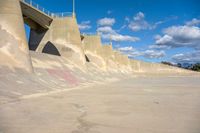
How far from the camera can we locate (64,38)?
36.1 metres

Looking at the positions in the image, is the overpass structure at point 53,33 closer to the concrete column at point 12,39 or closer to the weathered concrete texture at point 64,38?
the weathered concrete texture at point 64,38

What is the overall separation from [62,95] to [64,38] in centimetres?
2308

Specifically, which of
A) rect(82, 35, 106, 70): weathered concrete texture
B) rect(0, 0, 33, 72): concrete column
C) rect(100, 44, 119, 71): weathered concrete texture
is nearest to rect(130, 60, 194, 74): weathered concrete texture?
rect(100, 44, 119, 71): weathered concrete texture

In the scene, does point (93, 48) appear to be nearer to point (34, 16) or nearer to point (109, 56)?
point (109, 56)

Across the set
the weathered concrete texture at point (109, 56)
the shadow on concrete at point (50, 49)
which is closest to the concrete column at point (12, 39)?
the shadow on concrete at point (50, 49)

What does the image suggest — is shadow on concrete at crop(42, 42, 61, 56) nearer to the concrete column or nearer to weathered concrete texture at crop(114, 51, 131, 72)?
the concrete column

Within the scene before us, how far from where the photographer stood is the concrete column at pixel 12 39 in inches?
671

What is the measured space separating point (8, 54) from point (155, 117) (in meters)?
13.1

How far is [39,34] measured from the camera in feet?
122

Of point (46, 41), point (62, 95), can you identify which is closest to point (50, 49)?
point (46, 41)

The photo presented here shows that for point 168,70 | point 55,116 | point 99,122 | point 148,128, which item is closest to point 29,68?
point 55,116

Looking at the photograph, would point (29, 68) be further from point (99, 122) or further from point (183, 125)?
point (183, 125)

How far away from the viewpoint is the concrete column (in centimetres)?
1705

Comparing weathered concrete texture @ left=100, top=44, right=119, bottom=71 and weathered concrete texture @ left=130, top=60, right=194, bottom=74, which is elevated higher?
weathered concrete texture @ left=100, top=44, right=119, bottom=71
